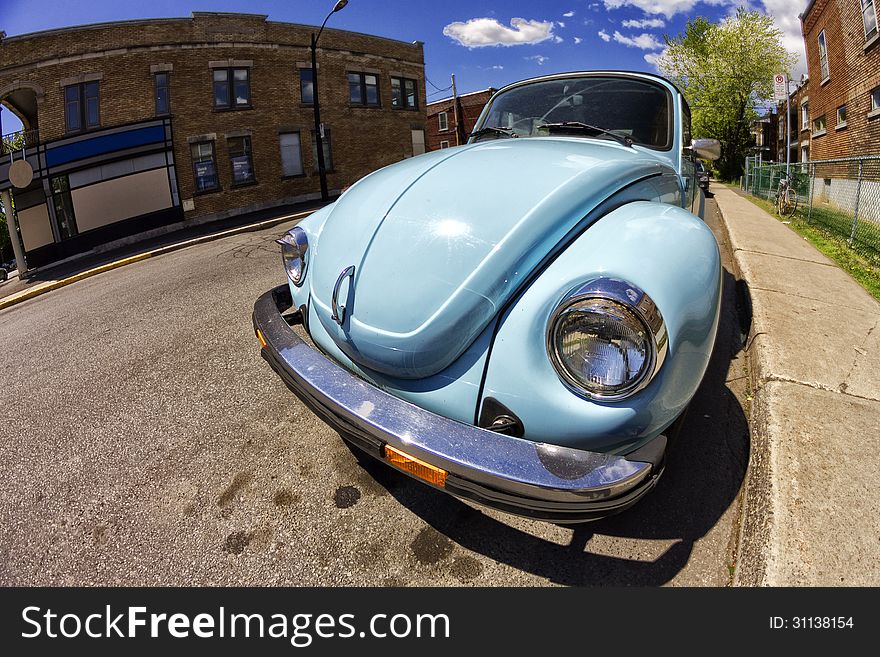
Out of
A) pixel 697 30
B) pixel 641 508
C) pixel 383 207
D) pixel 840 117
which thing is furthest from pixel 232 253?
pixel 697 30

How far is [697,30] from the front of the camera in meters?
31.3

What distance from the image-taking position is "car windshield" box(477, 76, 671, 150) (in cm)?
283

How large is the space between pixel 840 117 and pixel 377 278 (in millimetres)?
19399

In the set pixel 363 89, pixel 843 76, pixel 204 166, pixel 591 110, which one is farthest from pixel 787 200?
pixel 204 166

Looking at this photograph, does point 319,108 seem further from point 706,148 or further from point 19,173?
point 706,148

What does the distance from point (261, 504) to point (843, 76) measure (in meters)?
19.7

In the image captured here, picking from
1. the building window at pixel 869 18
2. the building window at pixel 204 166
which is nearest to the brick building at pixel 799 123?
the building window at pixel 869 18

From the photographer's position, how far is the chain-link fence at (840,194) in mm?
6406

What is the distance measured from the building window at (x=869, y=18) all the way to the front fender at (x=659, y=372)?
1632cm

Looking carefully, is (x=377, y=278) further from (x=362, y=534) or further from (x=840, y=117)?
(x=840, y=117)

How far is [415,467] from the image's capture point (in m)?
1.41

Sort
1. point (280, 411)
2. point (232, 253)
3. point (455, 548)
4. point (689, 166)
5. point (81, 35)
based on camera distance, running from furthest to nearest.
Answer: point (81, 35)
point (232, 253)
point (689, 166)
point (280, 411)
point (455, 548)

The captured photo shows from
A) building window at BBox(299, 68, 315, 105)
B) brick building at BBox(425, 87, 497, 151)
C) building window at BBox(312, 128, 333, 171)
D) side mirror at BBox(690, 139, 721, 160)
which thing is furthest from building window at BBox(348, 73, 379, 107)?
side mirror at BBox(690, 139, 721, 160)

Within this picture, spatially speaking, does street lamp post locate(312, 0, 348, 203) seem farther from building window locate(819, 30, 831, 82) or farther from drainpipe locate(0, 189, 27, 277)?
building window locate(819, 30, 831, 82)
